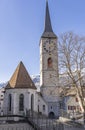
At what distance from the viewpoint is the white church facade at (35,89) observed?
1506 inches

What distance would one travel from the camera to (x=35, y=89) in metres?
39.9

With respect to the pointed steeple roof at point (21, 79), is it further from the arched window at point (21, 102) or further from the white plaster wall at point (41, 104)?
the white plaster wall at point (41, 104)

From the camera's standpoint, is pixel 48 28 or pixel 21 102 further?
pixel 48 28

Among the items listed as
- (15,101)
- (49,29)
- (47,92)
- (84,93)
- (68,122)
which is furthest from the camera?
(49,29)

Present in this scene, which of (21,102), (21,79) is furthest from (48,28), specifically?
(21,102)

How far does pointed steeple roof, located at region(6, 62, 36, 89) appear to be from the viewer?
38.9 m

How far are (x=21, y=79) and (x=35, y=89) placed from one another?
9.02 ft

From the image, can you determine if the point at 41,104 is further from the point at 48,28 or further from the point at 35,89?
the point at 48,28

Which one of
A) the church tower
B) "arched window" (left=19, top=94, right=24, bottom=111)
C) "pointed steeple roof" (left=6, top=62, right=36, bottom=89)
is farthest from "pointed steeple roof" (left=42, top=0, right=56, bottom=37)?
"arched window" (left=19, top=94, right=24, bottom=111)

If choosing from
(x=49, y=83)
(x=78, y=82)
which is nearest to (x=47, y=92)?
(x=49, y=83)

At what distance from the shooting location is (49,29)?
50.4 meters

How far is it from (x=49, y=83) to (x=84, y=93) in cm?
1952

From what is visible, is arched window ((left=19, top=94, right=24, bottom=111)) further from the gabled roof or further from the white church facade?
the gabled roof

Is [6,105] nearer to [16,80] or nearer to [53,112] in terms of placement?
[16,80]
